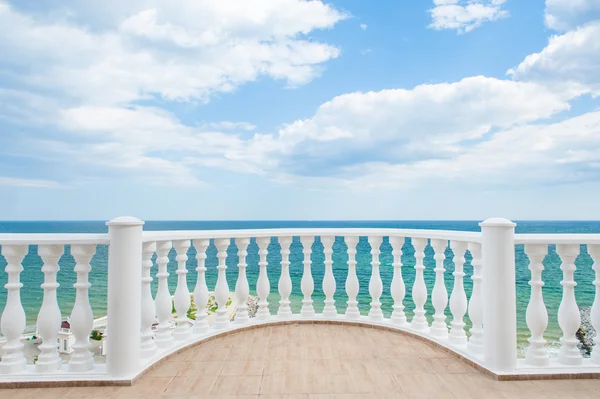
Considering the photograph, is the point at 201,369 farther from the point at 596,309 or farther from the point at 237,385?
the point at 596,309

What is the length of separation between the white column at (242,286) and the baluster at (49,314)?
1486 mm

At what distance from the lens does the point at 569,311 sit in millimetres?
2611

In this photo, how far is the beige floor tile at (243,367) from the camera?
2.64 meters

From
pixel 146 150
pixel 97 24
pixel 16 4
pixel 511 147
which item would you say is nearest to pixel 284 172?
pixel 97 24

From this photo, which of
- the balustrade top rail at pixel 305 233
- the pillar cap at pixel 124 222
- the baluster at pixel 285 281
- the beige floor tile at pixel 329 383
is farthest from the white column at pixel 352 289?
the pillar cap at pixel 124 222

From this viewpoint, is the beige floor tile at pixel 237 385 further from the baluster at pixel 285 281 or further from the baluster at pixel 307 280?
the baluster at pixel 307 280

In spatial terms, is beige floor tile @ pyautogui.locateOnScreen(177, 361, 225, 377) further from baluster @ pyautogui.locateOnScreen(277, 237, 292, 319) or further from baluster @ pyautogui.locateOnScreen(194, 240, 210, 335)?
baluster @ pyautogui.locateOnScreen(277, 237, 292, 319)

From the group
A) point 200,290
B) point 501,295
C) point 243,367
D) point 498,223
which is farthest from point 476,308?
point 200,290

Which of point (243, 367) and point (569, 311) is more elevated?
point (569, 311)

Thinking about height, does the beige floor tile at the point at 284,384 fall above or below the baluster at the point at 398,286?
below

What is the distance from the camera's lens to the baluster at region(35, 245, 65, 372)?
2.43m

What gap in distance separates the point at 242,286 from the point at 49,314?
161 cm

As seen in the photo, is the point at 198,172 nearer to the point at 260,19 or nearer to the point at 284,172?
the point at 284,172

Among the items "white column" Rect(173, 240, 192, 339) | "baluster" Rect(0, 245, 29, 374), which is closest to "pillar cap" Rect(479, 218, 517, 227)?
"white column" Rect(173, 240, 192, 339)
